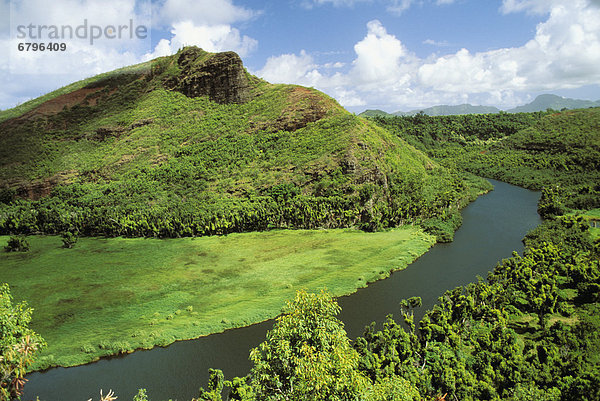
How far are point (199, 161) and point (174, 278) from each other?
191ft

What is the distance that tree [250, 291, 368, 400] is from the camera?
1761 centimetres

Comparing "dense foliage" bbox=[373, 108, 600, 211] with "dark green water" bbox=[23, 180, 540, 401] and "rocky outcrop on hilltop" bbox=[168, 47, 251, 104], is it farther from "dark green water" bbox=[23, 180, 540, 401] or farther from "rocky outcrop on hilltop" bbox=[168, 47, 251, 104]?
"rocky outcrop on hilltop" bbox=[168, 47, 251, 104]

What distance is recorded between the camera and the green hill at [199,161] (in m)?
81.8

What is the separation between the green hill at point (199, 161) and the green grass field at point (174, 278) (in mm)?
6288

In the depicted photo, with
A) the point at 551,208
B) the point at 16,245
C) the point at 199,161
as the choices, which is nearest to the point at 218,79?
the point at 199,161

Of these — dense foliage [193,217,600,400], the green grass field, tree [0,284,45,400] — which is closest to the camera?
dense foliage [193,217,600,400]

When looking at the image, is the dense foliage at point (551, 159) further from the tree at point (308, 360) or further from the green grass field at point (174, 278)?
the tree at point (308, 360)

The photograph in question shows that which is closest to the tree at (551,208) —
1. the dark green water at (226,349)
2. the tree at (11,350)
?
the dark green water at (226,349)

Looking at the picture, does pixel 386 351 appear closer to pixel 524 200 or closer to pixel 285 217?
pixel 285 217

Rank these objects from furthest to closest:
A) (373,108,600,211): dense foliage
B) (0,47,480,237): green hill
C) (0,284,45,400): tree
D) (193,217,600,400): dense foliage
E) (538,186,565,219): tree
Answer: (373,108,600,211): dense foliage, (538,186,565,219): tree, (0,47,480,237): green hill, (0,284,45,400): tree, (193,217,600,400): dense foliage

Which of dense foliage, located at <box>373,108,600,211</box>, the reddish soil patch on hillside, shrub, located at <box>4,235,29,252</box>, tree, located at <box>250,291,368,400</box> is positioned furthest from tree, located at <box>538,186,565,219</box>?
the reddish soil patch on hillside

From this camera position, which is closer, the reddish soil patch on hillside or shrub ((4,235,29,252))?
shrub ((4,235,29,252))

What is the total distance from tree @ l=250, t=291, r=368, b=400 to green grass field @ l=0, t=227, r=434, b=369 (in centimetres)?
2406

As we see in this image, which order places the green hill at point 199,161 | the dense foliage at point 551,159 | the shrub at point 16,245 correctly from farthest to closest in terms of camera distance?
the dense foliage at point 551,159, the green hill at point 199,161, the shrub at point 16,245
